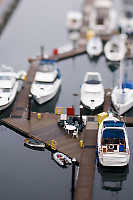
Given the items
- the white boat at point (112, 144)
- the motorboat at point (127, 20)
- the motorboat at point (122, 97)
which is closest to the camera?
the white boat at point (112, 144)

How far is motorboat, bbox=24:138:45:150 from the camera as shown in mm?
38825

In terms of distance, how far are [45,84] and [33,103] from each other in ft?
10.2

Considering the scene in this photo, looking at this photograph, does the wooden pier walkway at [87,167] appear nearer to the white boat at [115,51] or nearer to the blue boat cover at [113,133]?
the blue boat cover at [113,133]

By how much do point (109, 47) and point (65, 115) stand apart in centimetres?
2102

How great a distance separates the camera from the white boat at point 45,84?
46.3 meters

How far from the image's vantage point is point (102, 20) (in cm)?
7281

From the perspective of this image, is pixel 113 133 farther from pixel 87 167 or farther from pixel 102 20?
pixel 102 20

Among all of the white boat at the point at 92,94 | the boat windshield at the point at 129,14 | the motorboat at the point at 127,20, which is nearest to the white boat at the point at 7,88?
the white boat at the point at 92,94

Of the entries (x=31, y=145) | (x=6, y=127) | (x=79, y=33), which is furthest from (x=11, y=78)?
(x=79, y=33)

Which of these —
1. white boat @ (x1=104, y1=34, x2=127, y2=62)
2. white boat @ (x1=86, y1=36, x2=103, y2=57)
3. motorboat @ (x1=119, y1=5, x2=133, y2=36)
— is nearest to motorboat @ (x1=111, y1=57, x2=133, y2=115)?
white boat @ (x1=104, y1=34, x2=127, y2=62)

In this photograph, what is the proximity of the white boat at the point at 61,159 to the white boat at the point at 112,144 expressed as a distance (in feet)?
9.19

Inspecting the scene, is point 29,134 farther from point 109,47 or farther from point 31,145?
point 109,47

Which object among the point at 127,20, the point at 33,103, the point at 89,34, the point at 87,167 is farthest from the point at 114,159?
the point at 127,20

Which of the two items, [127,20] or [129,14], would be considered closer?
[127,20]
